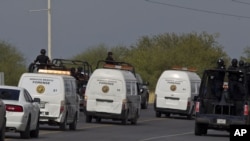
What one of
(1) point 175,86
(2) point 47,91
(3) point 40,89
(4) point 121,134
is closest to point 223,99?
(4) point 121,134

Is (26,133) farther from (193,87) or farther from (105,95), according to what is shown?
(193,87)

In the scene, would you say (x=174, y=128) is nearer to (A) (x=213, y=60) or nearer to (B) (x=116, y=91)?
(B) (x=116, y=91)

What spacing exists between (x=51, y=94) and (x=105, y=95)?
6696 mm

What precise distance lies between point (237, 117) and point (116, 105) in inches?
321

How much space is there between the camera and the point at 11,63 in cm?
9181

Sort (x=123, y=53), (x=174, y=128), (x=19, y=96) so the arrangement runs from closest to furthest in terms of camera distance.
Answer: (x=19, y=96) < (x=174, y=128) < (x=123, y=53)

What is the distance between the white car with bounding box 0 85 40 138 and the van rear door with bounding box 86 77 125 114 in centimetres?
1097

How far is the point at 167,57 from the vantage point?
102 metres

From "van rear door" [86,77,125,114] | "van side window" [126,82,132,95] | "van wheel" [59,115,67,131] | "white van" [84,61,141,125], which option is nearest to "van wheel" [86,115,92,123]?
"white van" [84,61,141,125]

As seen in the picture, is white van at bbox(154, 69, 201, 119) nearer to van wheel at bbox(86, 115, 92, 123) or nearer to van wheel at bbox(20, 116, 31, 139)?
van wheel at bbox(86, 115, 92, 123)

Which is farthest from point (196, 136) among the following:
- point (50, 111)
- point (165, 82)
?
point (165, 82)

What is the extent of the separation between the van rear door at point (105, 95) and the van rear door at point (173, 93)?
26.8 ft

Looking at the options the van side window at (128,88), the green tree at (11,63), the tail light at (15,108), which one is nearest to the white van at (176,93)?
the van side window at (128,88)

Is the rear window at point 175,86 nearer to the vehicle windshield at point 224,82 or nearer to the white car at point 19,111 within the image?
the vehicle windshield at point 224,82
